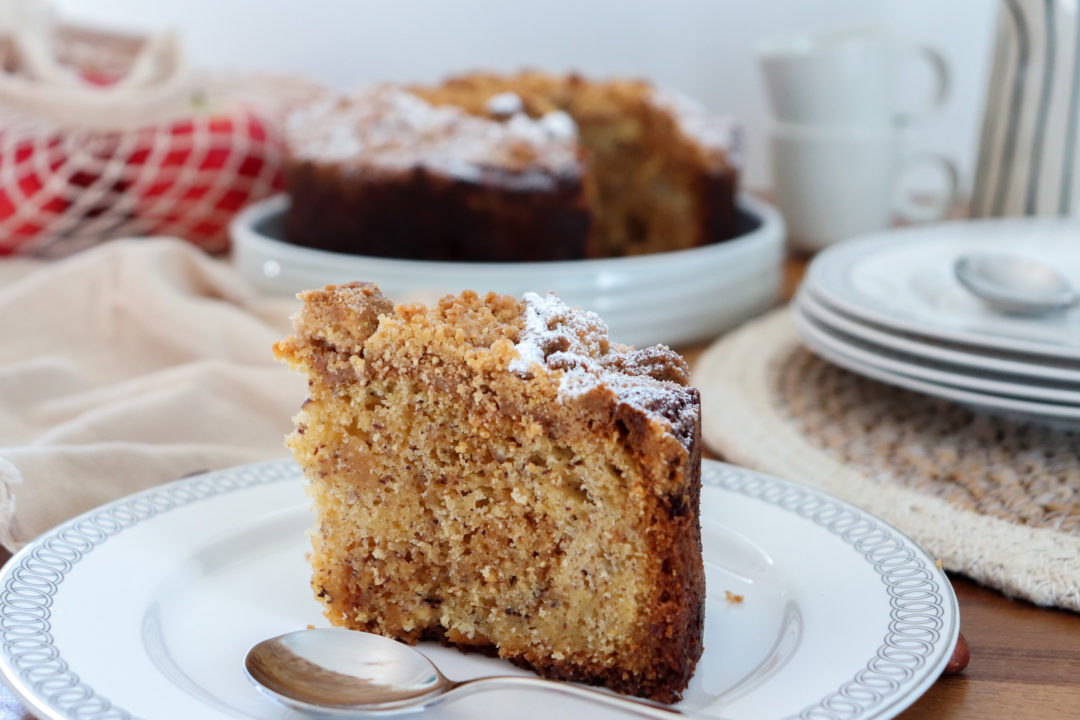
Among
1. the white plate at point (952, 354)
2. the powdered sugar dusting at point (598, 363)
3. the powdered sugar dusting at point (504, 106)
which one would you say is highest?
the powdered sugar dusting at point (504, 106)

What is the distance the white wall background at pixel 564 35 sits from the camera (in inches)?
130

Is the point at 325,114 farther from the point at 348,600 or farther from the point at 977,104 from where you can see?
the point at 977,104

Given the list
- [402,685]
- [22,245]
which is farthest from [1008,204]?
[22,245]

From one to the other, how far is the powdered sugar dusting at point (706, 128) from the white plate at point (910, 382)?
26.2 inches

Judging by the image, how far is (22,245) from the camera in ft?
8.07

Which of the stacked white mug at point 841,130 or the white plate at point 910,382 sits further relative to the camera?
the stacked white mug at point 841,130

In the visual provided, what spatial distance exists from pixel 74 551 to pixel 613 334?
107 cm

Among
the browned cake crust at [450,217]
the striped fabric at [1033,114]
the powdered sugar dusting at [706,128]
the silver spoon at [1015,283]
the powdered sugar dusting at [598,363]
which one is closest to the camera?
the powdered sugar dusting at [598,363]

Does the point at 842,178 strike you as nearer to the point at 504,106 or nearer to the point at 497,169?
the point at 504,106

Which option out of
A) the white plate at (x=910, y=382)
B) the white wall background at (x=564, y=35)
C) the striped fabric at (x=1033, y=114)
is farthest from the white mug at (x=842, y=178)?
the white plate at (x=910, y=382)

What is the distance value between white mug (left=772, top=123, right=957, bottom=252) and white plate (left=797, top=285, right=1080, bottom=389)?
1.03 metres

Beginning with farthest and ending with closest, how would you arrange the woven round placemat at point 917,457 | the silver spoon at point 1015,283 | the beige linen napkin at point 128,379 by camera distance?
1. the silver spoon at point 1015,283
2. the beige linen napkin at point 128,379
3. the woven round placemat at point 917,457

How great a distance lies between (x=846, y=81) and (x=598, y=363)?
1733 mm

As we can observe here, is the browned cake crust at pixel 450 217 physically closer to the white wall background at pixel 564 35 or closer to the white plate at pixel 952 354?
the white plate at pixel 952 354
